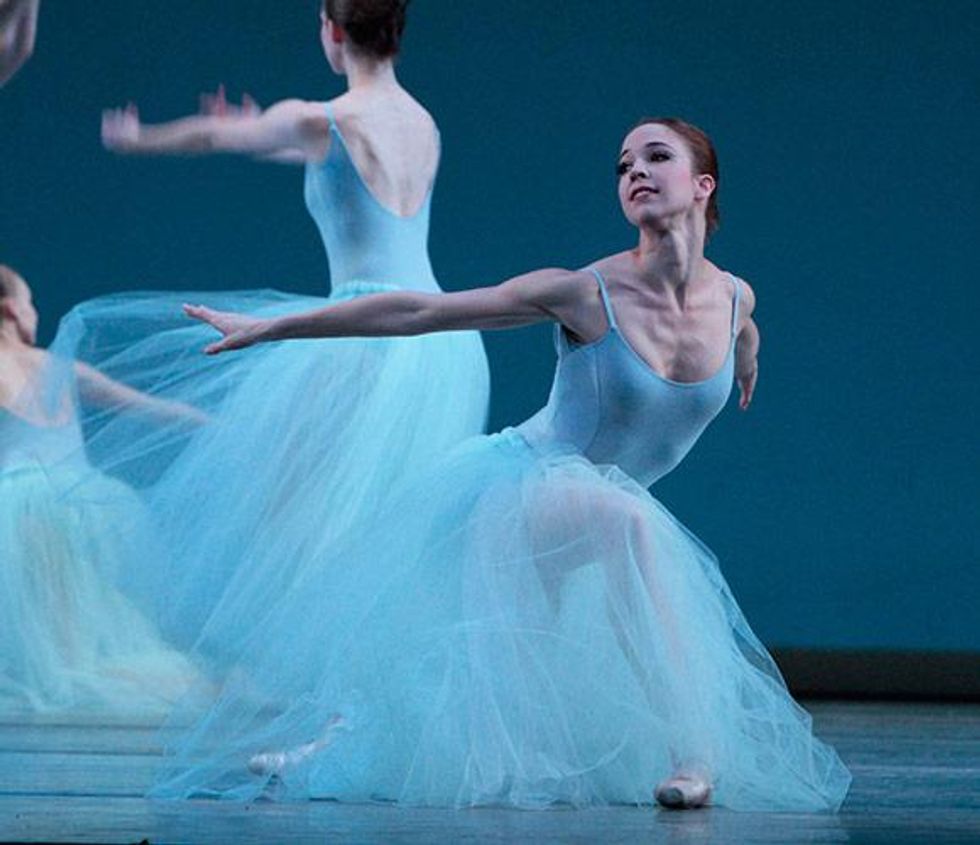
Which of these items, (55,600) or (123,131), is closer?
(123,131)

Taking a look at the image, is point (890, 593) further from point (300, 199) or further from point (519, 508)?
point (519, 508)

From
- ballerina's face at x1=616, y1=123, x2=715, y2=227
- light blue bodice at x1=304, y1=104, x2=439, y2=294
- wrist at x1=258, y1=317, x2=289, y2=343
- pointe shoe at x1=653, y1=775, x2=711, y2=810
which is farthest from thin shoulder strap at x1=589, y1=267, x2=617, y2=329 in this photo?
light blue bodice at x1=304, y1=104, x2=439, y2=294

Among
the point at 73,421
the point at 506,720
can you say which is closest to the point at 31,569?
the point at 73,421

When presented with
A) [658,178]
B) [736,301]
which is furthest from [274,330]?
[736,301]

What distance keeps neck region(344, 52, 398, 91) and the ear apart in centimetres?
92

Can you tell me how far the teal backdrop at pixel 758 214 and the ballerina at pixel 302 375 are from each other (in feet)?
5.74

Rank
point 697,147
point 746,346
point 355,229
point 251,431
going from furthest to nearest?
point 355,229, point 251,431, point 746,346, point 697,147

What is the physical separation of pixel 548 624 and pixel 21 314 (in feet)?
9.83

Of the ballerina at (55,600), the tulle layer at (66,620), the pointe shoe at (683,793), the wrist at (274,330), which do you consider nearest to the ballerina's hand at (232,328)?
the wrist at (274,330)

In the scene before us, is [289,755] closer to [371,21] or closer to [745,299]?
[745,299]

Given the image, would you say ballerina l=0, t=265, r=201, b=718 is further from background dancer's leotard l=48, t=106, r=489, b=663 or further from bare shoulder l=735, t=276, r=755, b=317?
bare shoulder l=735, t=276, r=755, b=317

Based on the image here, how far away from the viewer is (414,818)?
2.39 m

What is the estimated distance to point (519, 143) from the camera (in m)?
5.66

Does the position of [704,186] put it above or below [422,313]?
above
